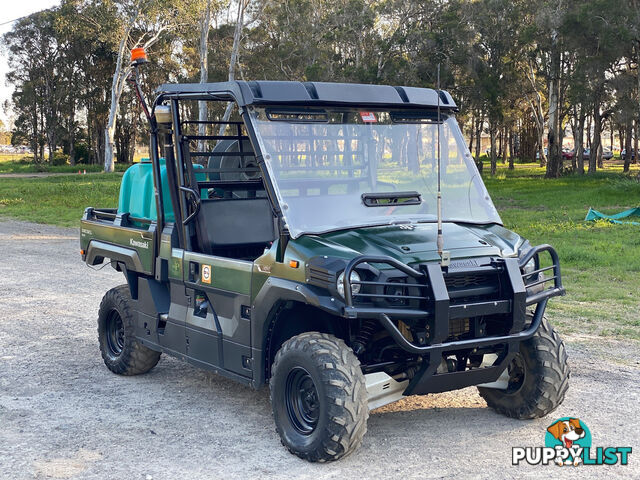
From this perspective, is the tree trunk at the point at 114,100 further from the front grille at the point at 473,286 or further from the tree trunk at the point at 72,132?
the front grille at the point at 473,286

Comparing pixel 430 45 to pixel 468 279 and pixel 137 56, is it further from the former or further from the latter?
pixel 468 279

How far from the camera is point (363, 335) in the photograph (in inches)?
216

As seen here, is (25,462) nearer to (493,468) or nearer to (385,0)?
(493,468)

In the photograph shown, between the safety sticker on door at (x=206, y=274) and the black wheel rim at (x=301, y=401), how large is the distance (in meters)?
1.08

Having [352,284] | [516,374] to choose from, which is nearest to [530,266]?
[516,374]

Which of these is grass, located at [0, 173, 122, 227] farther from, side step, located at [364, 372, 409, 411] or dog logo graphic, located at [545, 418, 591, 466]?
dog logo graphic, located at [545, 418, 591, 466]

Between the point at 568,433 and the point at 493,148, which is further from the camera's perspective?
the point at 493,148

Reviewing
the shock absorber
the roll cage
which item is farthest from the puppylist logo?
the roll cage

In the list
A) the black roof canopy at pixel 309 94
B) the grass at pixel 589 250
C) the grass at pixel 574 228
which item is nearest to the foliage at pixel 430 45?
the grass at pixel 574 228

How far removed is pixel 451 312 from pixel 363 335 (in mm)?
762

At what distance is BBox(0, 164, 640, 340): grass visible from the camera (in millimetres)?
9750

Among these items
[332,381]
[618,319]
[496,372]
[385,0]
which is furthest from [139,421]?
[385,0]

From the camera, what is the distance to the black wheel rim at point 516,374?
5844 millimetres

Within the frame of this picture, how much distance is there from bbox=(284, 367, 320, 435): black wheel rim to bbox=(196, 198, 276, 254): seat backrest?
1.24m
